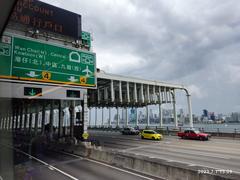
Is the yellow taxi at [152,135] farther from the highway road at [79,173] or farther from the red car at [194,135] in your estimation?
the highway road at [79,173]

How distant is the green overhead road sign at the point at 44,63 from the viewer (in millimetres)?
16028

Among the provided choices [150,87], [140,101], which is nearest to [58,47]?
[140,101]

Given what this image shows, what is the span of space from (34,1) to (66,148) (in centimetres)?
1425

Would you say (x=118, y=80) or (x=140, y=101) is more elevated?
(x=118, y=80)

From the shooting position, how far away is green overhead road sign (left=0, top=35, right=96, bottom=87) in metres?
16.0

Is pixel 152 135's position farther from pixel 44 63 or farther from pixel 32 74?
pixel 32 74

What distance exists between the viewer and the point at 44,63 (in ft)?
58.4

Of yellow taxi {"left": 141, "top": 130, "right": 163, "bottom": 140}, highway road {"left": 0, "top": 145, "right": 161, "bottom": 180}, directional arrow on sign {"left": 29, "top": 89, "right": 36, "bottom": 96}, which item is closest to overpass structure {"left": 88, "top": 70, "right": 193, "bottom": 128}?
A: yellow taxi {"left": 141, "top": 130, "right": 163, "bottom": 140}

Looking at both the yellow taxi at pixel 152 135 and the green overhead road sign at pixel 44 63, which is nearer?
the green overhead road sign at pixel 44 63

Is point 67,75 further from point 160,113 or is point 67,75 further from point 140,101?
point 160,113

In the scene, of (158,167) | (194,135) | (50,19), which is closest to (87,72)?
(50,19)

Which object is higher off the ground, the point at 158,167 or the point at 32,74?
the point at 32,74

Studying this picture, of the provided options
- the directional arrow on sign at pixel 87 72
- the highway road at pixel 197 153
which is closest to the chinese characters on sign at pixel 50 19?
the directional arrow on sign at pixel 87 72

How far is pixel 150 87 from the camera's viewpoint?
46.0 metres
